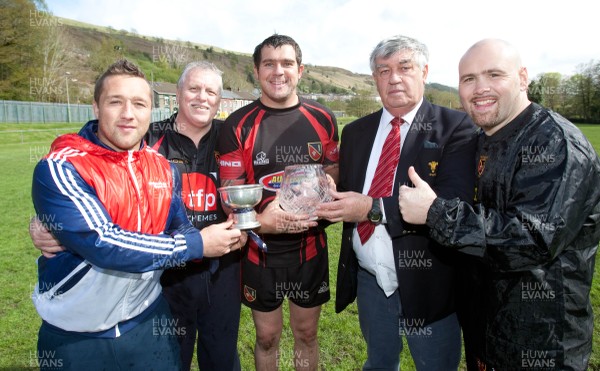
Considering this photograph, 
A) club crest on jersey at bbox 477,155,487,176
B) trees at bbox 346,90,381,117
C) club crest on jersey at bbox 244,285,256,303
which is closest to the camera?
club crest on jersey at bbox 477,155,487,176

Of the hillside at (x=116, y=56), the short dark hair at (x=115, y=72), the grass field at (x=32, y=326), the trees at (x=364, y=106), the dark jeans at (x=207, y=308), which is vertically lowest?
the grass field at (x=32, y=326)

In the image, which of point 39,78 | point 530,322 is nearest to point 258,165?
point 530,322

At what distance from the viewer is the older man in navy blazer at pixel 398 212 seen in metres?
2.94

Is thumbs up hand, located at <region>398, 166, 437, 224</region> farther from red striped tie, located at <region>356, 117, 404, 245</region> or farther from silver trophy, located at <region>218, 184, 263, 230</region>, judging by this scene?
silver trophy, located at <region>218, 184, 263, 230</region>

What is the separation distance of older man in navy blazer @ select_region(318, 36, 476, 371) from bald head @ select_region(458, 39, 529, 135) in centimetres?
39

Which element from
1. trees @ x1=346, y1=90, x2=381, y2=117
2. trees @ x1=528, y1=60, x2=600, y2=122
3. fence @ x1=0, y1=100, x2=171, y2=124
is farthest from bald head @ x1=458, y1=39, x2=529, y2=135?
trees @ x1=528, y1=60, x2=600, y2=122

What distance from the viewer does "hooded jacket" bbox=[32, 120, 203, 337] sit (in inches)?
87.7

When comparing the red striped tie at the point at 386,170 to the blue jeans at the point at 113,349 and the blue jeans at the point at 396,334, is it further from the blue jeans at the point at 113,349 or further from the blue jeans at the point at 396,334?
the blue jeans at the point at 113,349

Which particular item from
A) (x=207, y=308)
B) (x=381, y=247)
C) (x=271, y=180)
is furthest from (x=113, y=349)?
(x=381, y=247)

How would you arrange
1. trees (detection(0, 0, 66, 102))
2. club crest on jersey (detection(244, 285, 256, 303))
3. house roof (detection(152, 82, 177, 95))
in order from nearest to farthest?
club crest on jersey (detection(244, 285, 256, 303)) → trees (detection(0, 0, 66, 102)) → house roof (detection(152, 82, 177, 95))

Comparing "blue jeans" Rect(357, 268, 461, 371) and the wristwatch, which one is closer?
the wristwatch

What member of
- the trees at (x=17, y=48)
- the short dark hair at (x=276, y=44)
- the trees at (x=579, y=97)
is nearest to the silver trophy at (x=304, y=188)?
the short dark hair at (x=276, y=44)

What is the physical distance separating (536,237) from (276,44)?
9.06ft

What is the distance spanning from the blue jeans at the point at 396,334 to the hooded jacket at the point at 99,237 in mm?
1626
